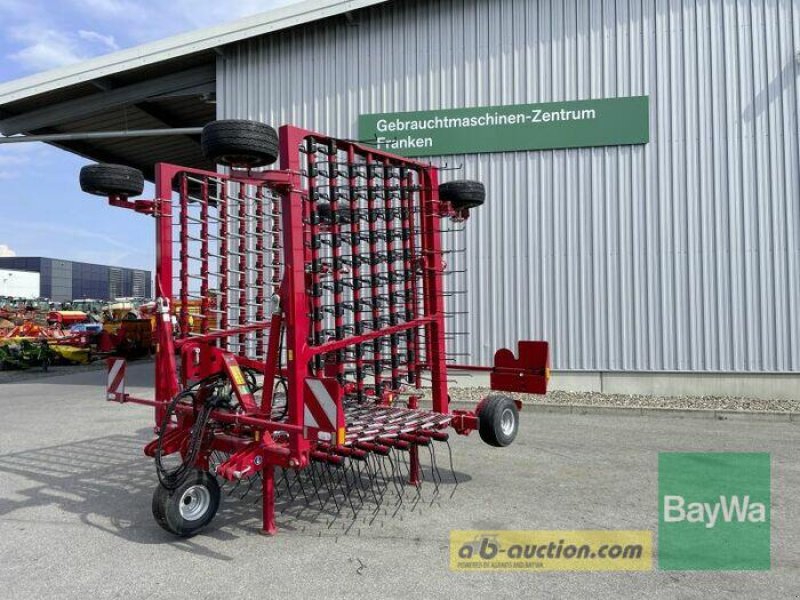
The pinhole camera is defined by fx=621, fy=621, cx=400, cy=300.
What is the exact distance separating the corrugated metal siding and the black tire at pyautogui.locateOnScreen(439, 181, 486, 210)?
489 cm

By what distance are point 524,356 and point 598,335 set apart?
4633mm

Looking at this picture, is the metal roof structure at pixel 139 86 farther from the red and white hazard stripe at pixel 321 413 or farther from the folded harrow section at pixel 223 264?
the red and white hazard stripe at pixel 321 413

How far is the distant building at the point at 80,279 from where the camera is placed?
244ft

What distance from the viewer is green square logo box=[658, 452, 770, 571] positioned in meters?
3.91

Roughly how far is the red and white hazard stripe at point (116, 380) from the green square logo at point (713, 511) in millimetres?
4427

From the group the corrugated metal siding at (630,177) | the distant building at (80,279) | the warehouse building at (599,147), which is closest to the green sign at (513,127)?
the warehouse building at (599,147)

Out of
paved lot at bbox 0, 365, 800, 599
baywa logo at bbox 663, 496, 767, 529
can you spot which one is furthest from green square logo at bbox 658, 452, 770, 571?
paved lot at bbox 0, 365, 800, 599

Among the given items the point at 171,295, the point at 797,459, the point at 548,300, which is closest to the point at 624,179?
the point at 548,300

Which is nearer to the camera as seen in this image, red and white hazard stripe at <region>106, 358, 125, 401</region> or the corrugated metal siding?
red and white hazard stripe at <region>106, 358, 125, 401</region>

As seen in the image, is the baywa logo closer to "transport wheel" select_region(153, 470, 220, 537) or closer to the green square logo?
the green square logo

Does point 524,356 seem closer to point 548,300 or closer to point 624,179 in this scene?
point 548,300

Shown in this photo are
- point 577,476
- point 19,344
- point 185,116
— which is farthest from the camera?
point 19,344

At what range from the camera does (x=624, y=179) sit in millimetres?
10023

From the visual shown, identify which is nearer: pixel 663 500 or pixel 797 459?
pixel 663 500
